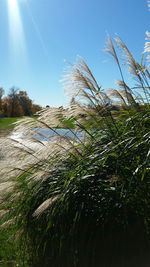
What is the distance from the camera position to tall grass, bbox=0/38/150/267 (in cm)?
268

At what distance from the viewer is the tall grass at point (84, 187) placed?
2.68m

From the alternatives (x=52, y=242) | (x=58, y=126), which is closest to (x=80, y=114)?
(x=58, y=126)

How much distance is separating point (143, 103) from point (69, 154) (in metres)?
0.83

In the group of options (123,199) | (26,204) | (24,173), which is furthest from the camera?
(24,173)

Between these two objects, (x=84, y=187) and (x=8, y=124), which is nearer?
(x=84, y=187)

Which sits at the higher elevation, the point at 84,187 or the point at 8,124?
the point at 8,124

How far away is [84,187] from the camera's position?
278cm

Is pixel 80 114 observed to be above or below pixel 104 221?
above

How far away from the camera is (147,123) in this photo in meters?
3.08

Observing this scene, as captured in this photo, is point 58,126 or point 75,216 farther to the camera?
point 58,126

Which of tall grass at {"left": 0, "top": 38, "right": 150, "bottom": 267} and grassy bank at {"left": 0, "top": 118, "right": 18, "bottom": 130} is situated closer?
tall grass at {"left": 0, "top": 38, "right": 150, "bottom": 267}

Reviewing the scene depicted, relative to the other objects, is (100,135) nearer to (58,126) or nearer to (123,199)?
(58,126)

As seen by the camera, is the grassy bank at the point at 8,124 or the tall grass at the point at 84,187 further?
the grassy bank at the point at 8,124

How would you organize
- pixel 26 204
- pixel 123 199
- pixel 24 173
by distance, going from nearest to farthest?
pixel 123 199 → pixel 26 204 → pixel 24 173
